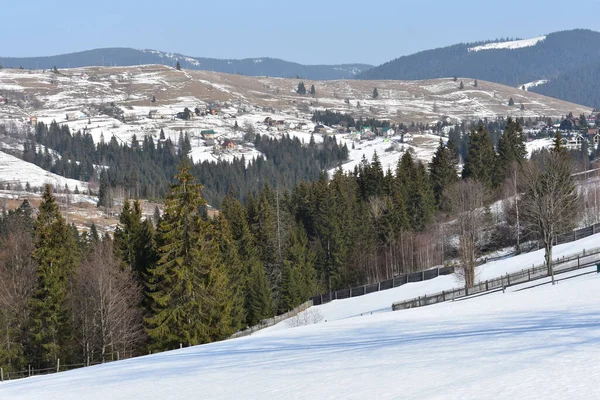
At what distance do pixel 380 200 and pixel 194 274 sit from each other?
52.0 meters

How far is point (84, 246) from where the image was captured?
70.3 meters

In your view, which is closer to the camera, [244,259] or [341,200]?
[244,259]

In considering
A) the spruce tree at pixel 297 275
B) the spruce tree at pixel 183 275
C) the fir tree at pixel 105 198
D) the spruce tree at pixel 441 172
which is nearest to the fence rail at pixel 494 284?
the spruce tree at pixel 183 275

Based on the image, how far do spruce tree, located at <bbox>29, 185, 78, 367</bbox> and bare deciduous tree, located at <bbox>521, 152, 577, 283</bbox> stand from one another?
92.0 feet

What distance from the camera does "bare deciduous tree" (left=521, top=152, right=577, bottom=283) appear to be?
4953cm

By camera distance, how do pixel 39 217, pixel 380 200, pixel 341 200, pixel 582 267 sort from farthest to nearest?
pixel 380 200
pixel 341 200
pixel 582 267
pixel 39 217

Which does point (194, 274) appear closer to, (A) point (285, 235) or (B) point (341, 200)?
(A) point (285, 235)

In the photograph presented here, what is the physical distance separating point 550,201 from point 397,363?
32.7 meters

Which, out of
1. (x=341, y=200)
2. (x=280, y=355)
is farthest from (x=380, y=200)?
(x=280, y=355)

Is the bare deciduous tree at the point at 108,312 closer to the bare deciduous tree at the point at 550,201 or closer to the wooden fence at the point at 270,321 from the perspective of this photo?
the wooden fence at the point at 270,321

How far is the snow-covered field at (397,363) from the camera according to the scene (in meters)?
17.5

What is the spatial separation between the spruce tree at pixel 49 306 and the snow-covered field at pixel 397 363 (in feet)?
39.2

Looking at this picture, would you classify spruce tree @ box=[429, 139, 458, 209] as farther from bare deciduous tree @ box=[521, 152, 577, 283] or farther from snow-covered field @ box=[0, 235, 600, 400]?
snow-covered field @ box=[0, 235, 600, 400]

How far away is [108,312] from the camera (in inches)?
1628
